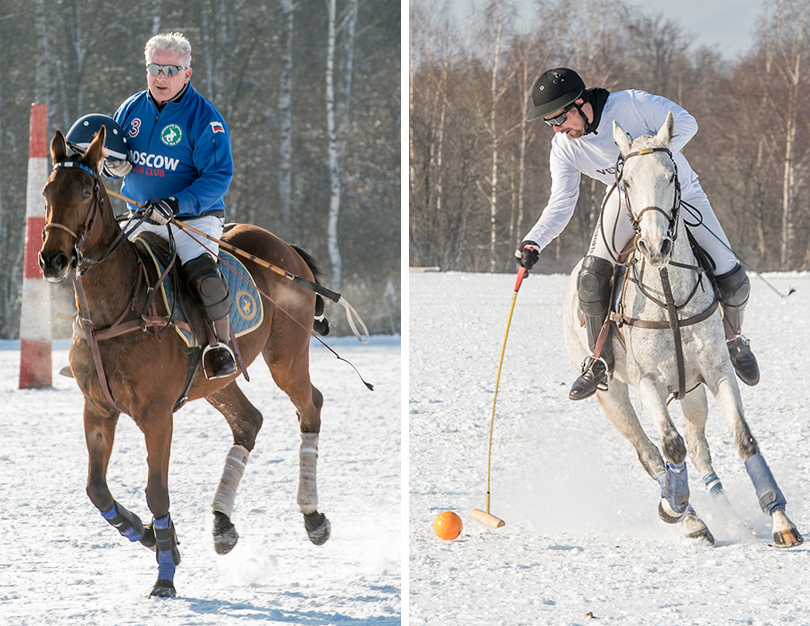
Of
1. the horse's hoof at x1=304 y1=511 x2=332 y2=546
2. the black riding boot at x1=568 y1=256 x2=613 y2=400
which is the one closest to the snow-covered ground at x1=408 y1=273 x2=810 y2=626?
the horse's hoof at x1=304 y1=511 x2=332 y2=546

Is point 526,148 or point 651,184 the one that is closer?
point 651,184

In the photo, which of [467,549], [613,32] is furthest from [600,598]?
[613,32]

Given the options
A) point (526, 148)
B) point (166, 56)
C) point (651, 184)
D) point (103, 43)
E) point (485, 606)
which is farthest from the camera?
point (526, 148)

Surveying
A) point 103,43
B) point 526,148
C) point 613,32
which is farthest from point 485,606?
A: point 613,32

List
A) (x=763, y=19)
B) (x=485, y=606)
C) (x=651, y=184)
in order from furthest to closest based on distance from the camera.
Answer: (x=763, y=19) → (x=651, y=184) → (x=485, y=606)

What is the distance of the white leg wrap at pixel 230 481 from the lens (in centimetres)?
494

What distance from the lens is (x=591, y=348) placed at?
5211mm

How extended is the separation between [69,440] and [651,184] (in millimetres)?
6007

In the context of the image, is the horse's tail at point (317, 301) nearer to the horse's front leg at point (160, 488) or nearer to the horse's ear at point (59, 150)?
the horse's front leg at point (160, 488)

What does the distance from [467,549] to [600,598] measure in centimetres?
Answer: 97

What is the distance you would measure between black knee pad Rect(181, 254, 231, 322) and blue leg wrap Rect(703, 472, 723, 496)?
2.86 m

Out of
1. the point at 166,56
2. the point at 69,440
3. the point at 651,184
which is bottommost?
the point at 69,440

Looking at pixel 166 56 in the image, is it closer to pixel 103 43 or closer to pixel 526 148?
pixel 103 43

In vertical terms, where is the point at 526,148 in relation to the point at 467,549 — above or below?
above
